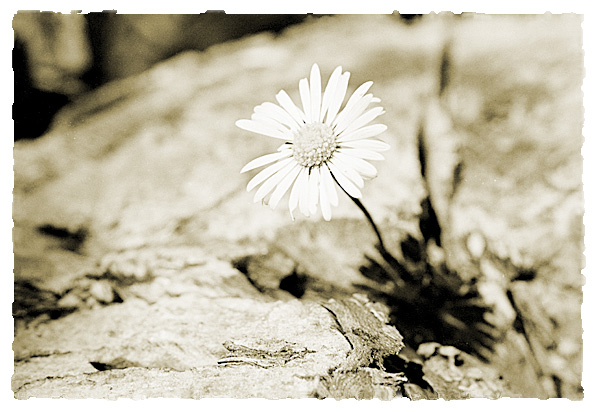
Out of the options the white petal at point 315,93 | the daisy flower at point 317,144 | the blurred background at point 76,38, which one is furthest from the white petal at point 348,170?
the blurred background at point 76,38

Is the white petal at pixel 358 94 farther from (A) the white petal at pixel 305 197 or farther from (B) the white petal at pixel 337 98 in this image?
(A) the white petal at pixel 305 197

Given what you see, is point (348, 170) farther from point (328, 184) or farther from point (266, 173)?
point (266, 173)

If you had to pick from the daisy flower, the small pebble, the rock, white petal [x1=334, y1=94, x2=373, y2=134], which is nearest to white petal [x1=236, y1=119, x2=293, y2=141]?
the daisy flower

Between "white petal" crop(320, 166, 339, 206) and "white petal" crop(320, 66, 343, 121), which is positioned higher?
"white petal" crop(320, 66, 343, 121)

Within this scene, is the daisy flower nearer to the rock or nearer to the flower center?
the flower center

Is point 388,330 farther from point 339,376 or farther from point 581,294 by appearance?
point 581,294

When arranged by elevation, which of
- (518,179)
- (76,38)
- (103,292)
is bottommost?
(103,292)

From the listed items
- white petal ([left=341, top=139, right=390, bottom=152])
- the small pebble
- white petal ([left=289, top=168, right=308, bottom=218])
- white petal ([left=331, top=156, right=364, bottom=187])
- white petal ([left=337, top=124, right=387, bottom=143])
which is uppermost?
white petal ([left=337, top=124, right=387, bottom=143])

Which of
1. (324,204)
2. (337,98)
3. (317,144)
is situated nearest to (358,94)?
(337,98)
